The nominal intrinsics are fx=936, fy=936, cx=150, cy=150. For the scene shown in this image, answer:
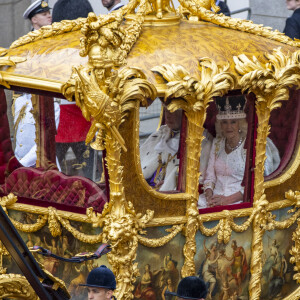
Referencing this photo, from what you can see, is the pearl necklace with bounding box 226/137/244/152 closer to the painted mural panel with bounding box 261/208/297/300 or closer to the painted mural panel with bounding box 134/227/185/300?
the painted mural panel with bounding box 261/208/297/300

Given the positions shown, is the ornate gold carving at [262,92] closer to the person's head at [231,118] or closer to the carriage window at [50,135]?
the person's head at [231,118]

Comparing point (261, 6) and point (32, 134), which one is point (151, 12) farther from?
point (261, 6)

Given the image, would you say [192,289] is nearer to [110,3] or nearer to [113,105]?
[113,105]

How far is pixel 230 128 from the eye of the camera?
6.80m

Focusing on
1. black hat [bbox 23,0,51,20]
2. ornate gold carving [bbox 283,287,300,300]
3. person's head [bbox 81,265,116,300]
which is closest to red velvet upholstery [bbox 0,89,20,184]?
person's head [bbox 81,265,116,300]

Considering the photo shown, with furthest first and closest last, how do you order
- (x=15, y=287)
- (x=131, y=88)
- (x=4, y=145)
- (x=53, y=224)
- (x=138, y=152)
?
(x=4, y=145)
(x=53, y=224)
(x=138, y=152)
(x=131, y=88)
(x=15, y=287)

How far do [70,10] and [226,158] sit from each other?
405 centimetres

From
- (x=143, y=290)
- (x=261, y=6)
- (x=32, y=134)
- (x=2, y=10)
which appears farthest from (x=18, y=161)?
(x=2, y=10)

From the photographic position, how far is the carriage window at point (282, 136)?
6980 mm

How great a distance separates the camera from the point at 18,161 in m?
6.94

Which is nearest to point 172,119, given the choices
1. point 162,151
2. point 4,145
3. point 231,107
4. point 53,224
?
point 162,151

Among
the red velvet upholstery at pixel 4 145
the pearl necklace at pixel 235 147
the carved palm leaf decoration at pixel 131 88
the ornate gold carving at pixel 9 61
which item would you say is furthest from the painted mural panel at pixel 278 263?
the ornate gold carving at pixel 9 61

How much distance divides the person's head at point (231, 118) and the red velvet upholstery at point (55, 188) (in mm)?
1078

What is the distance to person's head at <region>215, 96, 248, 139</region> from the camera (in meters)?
6.61
